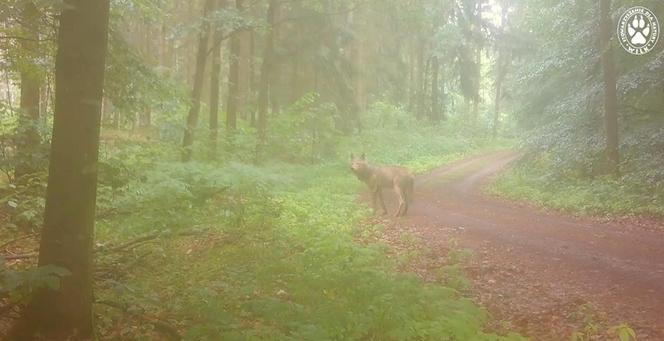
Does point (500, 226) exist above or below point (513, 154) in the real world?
below

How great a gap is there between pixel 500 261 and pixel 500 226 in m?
3.51

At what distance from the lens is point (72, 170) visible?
17.9ft

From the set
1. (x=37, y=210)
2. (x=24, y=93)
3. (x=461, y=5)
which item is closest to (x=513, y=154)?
(x=461, y=5)

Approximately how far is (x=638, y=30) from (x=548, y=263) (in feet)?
39.3

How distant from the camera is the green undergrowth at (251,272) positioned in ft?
21.0

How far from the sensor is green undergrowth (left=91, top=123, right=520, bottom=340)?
21.0 ft

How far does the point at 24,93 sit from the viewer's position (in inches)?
527

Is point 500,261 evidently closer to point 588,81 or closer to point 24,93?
point 24,93

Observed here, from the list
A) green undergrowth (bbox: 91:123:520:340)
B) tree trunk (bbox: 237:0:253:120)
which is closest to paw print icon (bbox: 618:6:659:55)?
green undergrowth (bbox: 91:123:520:340)

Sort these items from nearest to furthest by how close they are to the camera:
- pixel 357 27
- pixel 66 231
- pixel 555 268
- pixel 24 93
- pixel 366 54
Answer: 1. pixel 66 231
2. pixel 555 268
3. pixel 24 93
4. pixel 357 27
5. pixel 366 54

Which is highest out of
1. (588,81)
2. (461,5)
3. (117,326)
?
(461,5)

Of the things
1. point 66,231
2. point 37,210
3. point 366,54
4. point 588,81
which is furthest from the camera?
point 366,54

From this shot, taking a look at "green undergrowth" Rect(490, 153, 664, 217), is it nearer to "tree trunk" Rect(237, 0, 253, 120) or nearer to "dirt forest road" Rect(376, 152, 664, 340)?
"dirt forest road" Rect(376, 152, 664, 340)

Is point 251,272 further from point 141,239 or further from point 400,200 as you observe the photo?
point 400,200
